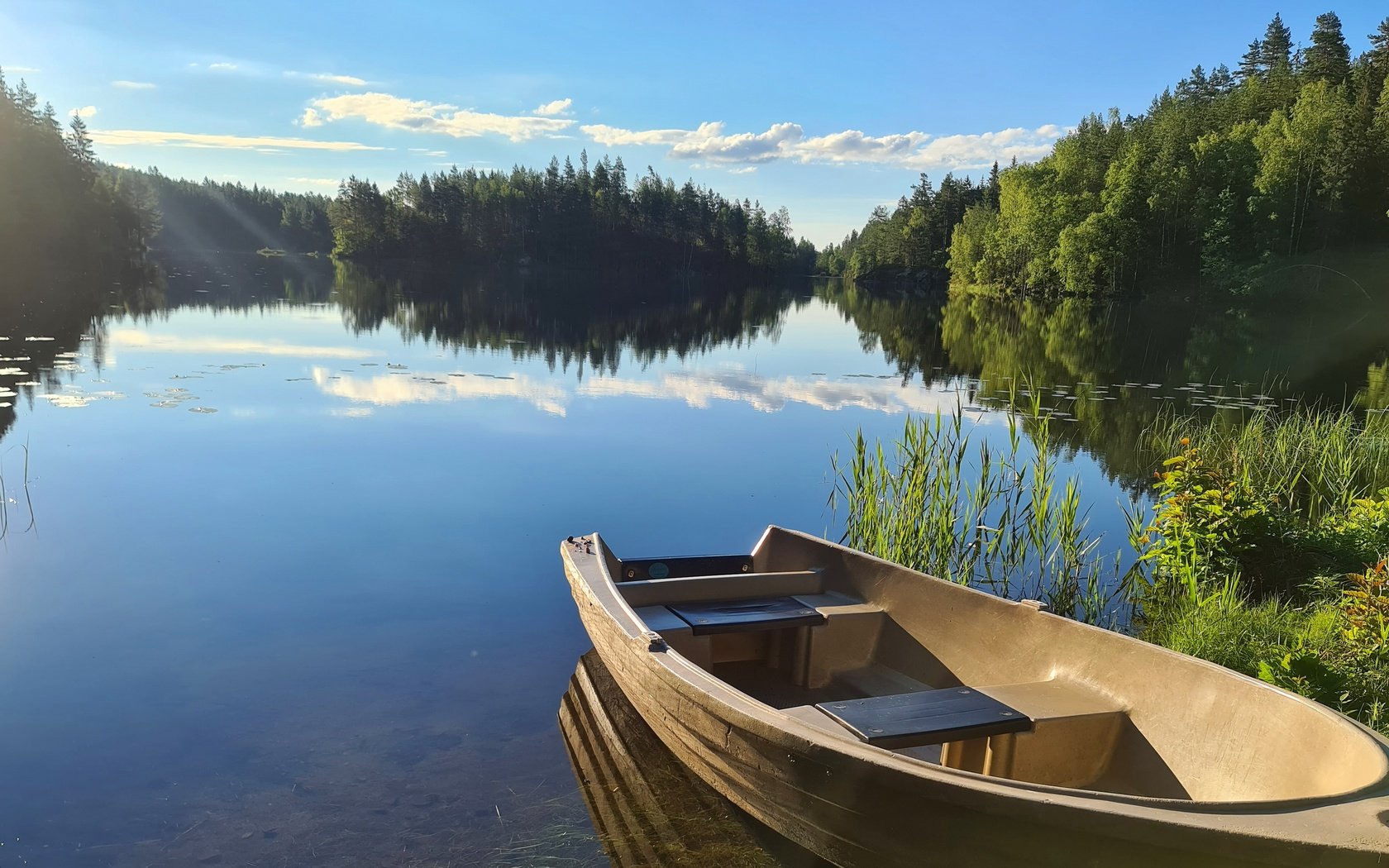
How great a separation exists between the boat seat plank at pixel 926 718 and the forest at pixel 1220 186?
5618 cm

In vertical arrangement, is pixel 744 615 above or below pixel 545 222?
below

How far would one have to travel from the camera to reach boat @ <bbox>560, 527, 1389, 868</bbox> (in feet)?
9.86

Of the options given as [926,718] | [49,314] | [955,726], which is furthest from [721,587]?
[49,314]

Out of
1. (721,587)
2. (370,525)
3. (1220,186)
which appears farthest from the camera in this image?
(1220,186)

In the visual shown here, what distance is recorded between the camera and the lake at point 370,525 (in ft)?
15.8

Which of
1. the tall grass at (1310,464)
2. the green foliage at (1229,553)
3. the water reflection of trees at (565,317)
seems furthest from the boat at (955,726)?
the water reflection of trees at (565,317)

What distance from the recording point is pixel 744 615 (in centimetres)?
603

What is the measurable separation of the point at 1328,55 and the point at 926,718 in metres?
73.9

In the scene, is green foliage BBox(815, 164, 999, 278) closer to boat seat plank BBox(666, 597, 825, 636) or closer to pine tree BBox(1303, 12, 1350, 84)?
pine tree BBox(1303, 12, 1350, 84)

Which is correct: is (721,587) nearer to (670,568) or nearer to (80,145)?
(670,568)

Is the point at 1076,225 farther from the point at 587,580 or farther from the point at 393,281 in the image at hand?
the point at 587,580

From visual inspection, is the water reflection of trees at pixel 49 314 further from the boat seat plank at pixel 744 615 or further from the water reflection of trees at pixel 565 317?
the boat seat plank at pixel 744 615

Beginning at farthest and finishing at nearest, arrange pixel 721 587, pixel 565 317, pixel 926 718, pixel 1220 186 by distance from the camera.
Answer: pixel 1220 186
pixel 565 317
pixel 721 587
pixel 926 718

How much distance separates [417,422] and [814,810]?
496 inches
